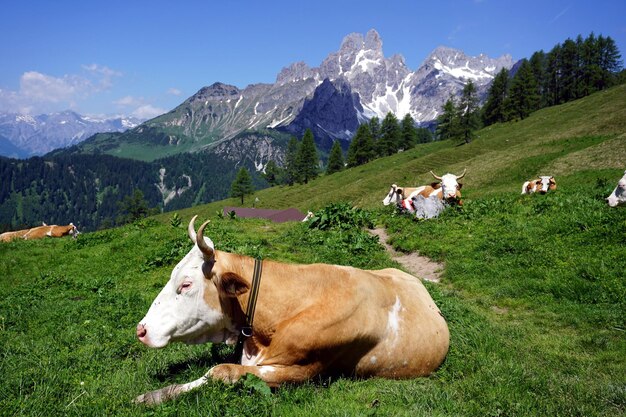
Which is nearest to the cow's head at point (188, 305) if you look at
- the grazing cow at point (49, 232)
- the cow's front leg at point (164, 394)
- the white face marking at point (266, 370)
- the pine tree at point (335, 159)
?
the cow's front leg at point (164, 394)

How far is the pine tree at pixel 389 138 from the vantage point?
332 ft

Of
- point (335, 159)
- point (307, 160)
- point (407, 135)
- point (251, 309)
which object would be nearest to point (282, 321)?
point (251, 309)

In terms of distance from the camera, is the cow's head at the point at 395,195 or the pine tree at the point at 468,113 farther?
the pine tree at the point at 468,113

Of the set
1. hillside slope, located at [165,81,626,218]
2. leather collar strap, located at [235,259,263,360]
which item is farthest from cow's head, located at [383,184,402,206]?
leather collar strap, located at [235,259,263,360]

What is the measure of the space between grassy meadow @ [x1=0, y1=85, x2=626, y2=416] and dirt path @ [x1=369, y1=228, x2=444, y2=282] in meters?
0.42

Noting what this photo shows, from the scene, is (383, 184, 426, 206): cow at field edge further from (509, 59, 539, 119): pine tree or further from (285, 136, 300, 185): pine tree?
(285, 136, 300, 185): pine tree

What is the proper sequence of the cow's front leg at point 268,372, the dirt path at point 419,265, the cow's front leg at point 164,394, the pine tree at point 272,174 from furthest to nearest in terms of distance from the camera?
the pine tree at point 272,174, the dirt path at point 419,265, the cow's front leg at point 268,372, the cow's front leg at point 164,394

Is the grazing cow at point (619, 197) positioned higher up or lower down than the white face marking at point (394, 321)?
higher up

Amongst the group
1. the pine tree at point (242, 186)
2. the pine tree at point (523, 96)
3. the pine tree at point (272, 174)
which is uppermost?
the pine tree at point (523, 96)

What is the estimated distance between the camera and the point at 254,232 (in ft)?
62.1

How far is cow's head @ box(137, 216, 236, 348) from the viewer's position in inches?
188

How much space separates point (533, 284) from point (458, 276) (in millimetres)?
2201

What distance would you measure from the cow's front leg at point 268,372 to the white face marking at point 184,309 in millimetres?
644

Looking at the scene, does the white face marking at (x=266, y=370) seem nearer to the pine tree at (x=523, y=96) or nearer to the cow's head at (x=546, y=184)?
the cow's head at (x=546, y=184)
